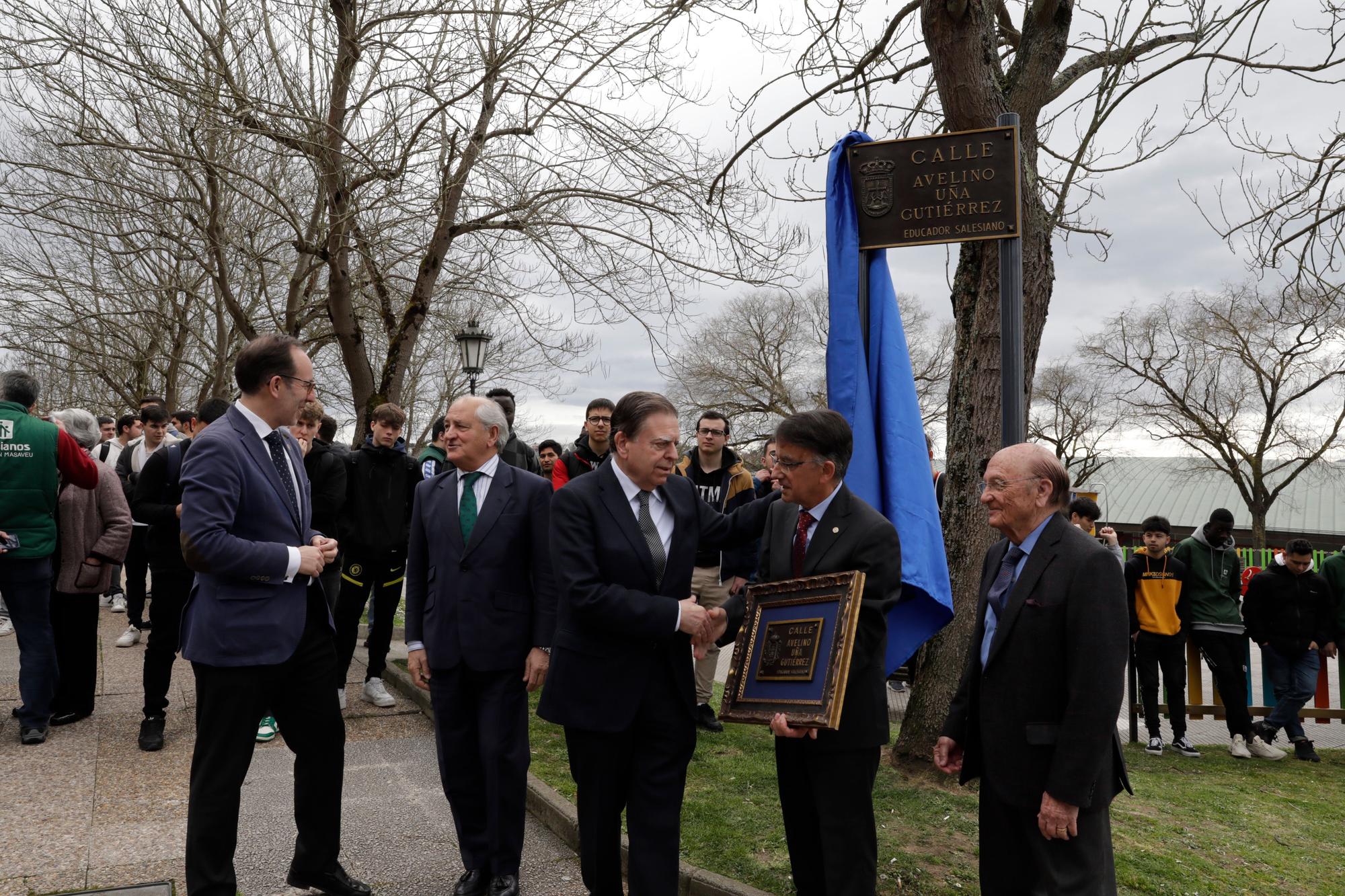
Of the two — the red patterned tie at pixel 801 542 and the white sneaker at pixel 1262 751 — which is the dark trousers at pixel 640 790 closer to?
the red patterned tie at pixel 801 542

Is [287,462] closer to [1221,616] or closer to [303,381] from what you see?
[303,381]

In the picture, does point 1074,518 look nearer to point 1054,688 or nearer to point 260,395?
point 1054,688

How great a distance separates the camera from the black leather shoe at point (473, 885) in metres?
4.25

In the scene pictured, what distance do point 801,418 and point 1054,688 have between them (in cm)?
121

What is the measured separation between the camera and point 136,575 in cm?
969

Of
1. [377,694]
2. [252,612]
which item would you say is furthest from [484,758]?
[377,694]

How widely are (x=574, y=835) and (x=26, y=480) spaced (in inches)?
169

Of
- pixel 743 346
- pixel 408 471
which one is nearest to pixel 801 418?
pixel 408 471

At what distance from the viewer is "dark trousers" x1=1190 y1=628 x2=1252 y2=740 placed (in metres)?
9.24

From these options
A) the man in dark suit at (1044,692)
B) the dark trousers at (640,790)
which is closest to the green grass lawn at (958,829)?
the dark trousers at (640,790)

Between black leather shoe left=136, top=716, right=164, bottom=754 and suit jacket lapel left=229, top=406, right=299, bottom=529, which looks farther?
black leather shoe left=136, top=716, right=164, bottom=754

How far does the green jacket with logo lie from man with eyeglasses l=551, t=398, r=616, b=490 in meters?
3.29

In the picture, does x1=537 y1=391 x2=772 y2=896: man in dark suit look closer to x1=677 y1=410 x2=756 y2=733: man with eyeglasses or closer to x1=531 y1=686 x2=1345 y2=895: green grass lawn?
x1=531 y1=686 x2=1345 y2=895: green grass lawn

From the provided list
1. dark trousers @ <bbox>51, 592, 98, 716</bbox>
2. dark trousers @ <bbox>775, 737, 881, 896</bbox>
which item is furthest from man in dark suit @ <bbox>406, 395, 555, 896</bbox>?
dark trousers @ <bbox>51, 592, 98, 716</bbox>
